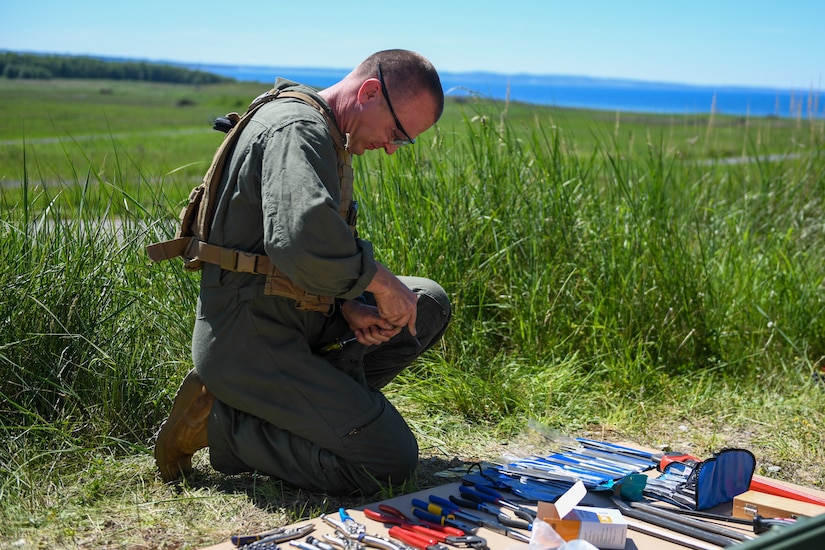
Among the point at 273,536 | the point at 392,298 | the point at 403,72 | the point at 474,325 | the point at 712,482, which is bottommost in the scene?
the point at 273,536

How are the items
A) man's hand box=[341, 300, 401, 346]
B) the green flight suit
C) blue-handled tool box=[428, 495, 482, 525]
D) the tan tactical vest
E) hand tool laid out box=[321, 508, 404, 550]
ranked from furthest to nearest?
1. man's hand box=[341, 300, 401, 346]
2. the tan tactical vest
3. blue-handled tool box=[428, 495, 482, 525]
4. the green flight suit
5. hand tool laid out box=[321, 508, 404, 550]

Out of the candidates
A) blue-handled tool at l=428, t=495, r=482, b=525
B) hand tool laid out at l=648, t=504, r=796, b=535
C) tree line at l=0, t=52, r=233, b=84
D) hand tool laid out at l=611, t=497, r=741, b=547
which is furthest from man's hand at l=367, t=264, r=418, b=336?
tree line at l=0, t=52, r=233, b=84

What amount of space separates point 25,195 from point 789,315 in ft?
13.0

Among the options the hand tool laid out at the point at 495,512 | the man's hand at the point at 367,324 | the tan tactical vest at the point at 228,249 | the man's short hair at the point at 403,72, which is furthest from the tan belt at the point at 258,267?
the hand tool laid out at the point at 495,512

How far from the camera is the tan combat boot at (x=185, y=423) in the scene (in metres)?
3.00

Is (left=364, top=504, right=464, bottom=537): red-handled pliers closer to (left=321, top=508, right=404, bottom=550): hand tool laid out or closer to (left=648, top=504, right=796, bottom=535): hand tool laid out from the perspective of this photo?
(left=321, top=508, right=404, bottom=550): hand tool laid out

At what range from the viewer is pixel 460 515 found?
8.82 ft

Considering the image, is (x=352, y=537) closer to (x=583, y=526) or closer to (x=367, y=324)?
(x=583, y=526)

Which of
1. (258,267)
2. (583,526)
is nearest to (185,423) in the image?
(258,267)

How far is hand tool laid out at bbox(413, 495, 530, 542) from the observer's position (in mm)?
2552

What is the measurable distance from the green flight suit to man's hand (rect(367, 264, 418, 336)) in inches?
3.5

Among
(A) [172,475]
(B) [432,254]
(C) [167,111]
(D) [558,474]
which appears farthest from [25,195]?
(C) [167,111]

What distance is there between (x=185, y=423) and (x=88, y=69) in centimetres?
2545

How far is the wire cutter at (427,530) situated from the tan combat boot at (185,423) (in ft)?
2.40
